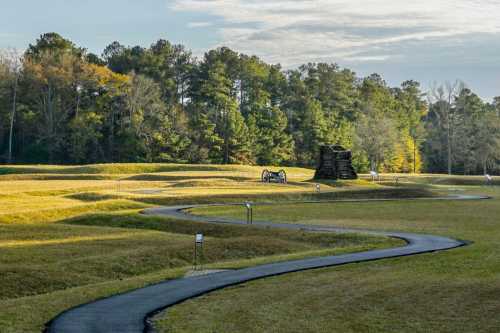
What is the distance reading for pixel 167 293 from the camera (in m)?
22.1

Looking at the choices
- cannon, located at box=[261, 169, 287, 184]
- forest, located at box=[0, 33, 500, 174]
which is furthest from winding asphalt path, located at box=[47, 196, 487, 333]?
forest, located at box=[0, 33, 500, 174]

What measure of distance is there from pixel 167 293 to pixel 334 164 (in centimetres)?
6851

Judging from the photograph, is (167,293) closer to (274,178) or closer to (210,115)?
(274,178)

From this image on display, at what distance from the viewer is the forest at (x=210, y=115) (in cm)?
12025

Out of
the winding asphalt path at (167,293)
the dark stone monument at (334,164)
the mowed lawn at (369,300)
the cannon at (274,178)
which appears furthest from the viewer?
the dark stone monument at (334,164)

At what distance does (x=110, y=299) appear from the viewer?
2091 centimetres

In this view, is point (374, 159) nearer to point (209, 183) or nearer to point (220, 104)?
point (220, 104)

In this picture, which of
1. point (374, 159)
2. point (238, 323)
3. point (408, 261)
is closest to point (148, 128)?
point (374, 159)

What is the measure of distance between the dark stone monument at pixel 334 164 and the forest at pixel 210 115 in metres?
34.7

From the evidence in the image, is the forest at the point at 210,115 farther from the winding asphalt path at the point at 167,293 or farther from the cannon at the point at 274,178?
the winding asphalt path at the point at 167,293

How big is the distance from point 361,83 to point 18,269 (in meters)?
166

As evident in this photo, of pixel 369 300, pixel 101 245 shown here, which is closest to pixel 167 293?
pixel 369 300

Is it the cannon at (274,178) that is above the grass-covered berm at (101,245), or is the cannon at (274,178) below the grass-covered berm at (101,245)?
above

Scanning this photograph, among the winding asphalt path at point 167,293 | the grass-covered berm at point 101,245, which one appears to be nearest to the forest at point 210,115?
the grass-covered berm at point 101,245
